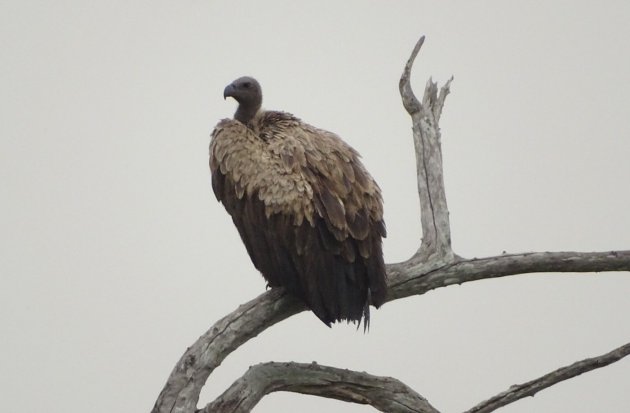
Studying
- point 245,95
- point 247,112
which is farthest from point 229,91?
point 247,112

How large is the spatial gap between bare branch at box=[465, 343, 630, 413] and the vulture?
1009 mm

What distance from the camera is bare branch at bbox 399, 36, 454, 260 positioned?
8.10 m

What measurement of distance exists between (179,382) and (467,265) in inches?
88.8

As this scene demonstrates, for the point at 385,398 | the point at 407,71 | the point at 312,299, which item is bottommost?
the point at 385,398

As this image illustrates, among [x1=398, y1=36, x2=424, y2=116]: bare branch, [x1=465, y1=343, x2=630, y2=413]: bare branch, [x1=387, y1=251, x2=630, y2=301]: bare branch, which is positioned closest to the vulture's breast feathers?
[x1=387, y1=251, x2=630, y2=301]: bare branch

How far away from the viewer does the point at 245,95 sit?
8953 millimetres

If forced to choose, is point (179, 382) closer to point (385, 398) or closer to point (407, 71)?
point (385, 398)

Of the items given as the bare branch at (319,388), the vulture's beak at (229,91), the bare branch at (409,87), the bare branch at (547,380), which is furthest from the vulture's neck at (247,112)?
the bare branch at (547,380)

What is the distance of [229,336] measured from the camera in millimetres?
7242

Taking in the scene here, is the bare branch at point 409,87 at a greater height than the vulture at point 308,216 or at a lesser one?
greater

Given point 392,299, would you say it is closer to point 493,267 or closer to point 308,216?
point 493,267

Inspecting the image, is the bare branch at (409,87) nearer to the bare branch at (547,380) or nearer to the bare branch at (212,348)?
the bare branch at (212,348)

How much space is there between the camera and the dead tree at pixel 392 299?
7117 mm

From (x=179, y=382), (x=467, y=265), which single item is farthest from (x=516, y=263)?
(x=179, y=382)
